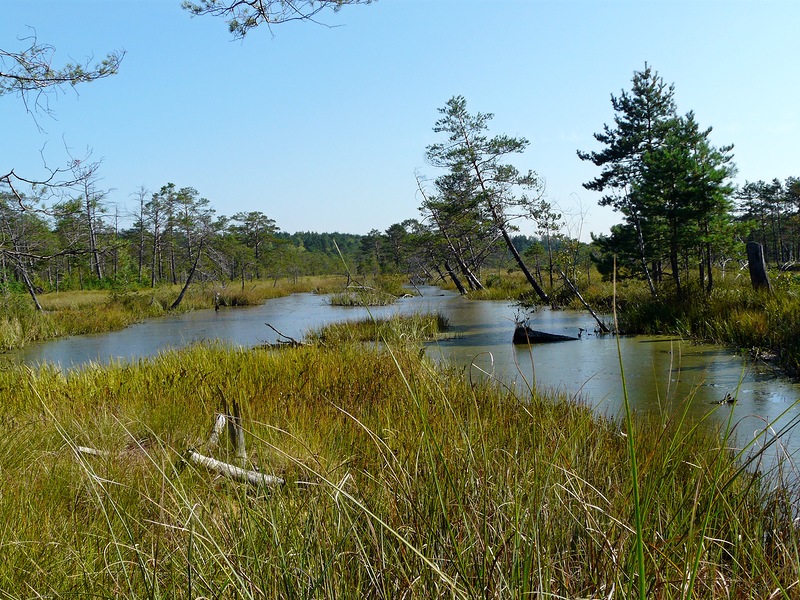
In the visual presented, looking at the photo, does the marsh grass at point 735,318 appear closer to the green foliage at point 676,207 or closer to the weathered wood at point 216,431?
the green foliage at point 676,207

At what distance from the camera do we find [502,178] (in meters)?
14.3

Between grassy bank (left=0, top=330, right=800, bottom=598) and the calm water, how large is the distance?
A: 312 millimetres

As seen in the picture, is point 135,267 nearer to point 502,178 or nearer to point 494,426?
point 502,178

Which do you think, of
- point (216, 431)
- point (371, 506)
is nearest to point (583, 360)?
point (216, 431)

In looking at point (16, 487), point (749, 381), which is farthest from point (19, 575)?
point (749, 381)

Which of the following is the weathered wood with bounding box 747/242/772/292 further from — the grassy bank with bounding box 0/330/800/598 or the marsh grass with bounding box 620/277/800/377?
the grassy bank with bounding box 0/330/800/598

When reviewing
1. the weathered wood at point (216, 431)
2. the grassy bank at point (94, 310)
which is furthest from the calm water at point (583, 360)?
the weathered wood at point (216, 431)

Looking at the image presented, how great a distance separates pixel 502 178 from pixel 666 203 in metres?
3.85

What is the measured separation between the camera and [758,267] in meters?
9.30

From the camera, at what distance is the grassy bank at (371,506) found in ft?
4.31

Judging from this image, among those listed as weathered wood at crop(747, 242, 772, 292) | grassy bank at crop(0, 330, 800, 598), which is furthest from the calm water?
weathered wood at crop(747, 242, 772, 292)

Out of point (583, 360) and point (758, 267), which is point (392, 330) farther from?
point (758, 267)

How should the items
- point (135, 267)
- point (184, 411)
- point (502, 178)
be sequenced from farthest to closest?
1. point (135, 267)
2. point (502, 178)
3. point (184, 411)

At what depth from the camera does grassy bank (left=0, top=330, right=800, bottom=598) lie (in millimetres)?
1314
